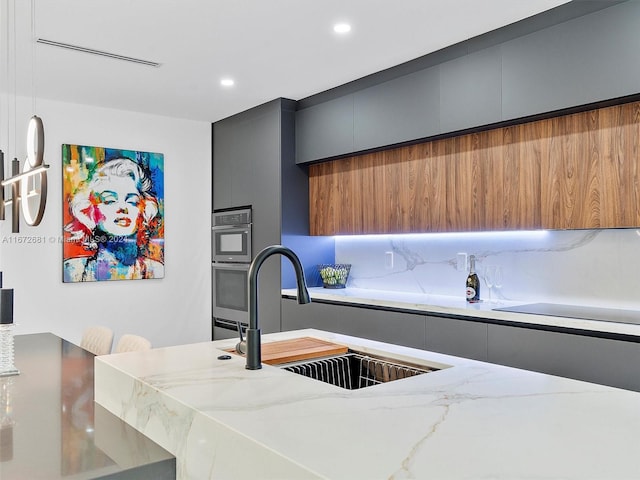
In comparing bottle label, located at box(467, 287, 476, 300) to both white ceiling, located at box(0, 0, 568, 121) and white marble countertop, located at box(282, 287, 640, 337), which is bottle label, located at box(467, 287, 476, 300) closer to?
white marble countertop, located at box(282, 287, 640, 337)

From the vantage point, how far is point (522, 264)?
349 cm

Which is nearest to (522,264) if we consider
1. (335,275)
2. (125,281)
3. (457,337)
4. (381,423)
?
(457,337)

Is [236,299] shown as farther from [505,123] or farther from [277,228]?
[505,123]

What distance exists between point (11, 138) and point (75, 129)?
0.50 m

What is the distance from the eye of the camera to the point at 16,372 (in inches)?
85.0

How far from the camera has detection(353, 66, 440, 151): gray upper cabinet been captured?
11.8 feet

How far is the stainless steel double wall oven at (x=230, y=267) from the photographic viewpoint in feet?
16.5

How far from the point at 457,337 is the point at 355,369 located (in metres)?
1.42

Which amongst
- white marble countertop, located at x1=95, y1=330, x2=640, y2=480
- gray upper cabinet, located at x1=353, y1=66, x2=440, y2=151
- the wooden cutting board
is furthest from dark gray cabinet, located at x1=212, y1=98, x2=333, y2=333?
white marble countertop, located at x1=95, y1=330, x2=640, y2=480

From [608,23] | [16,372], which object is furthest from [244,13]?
[16,372]

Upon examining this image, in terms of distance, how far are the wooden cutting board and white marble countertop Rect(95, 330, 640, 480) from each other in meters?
0.20

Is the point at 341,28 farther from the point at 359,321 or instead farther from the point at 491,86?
the point at 359,321

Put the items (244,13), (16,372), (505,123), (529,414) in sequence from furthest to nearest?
(505,123) → (244,13) → (16,372) → (529,414)

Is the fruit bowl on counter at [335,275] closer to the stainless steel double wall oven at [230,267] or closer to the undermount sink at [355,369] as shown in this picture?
the stainless steel double wall oven at [230,267]
